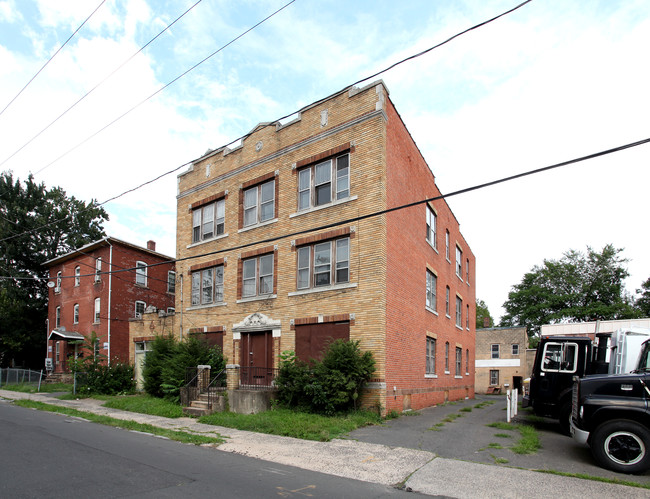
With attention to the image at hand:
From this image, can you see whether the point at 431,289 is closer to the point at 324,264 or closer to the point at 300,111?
the point at 324,264

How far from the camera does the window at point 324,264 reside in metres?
17.1

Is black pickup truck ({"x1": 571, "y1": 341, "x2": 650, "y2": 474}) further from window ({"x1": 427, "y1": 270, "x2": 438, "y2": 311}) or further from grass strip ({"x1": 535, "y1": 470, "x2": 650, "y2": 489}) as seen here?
window ({"x1": 427, "y1": 270, "x2": 438, "y2": 311})

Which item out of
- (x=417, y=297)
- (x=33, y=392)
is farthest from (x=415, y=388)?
(x=33, y=392)

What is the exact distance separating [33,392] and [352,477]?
24146 millimetres

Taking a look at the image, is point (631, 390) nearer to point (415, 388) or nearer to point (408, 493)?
point (408, 493)

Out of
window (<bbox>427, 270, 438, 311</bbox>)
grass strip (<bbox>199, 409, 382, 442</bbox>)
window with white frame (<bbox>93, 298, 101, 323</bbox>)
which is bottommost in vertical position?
grass strip (<bbox>199, 409, 382, 442</bbox>)

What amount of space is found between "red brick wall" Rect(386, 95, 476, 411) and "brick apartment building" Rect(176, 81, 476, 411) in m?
0.07

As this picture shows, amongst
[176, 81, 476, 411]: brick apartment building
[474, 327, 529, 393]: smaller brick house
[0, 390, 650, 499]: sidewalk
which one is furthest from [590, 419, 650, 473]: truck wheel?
[474, 327, 529, 393]: smaller brick house

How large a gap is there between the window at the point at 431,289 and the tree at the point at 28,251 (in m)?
31.6

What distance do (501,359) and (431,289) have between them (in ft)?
93.3

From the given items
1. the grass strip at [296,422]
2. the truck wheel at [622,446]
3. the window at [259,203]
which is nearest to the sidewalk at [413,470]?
the grass strip at [296,422]

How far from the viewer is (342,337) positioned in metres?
16.5

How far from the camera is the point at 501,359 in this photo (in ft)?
153

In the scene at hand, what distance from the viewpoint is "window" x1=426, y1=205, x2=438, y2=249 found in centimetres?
2238
